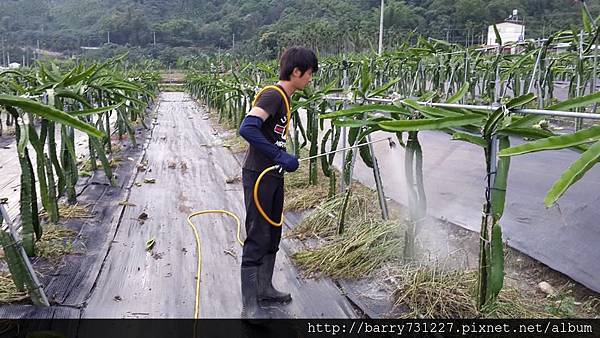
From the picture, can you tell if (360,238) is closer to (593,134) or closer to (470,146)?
(593,134)

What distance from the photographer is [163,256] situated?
294cm

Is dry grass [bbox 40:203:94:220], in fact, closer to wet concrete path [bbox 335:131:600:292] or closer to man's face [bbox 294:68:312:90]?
man's face [bbox 294:68:312:90]

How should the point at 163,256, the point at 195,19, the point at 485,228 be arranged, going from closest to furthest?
the point at 485,228, the point at 163,256, the point at 195,19

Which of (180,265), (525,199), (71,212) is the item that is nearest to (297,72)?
(180,265)

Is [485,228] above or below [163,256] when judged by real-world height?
above

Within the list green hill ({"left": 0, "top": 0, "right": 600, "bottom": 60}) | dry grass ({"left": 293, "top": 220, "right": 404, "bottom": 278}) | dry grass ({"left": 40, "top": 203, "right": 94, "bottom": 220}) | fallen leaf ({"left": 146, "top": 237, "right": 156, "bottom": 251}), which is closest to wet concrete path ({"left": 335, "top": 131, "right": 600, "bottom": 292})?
dry grass ({"left": 293, "top": 220, "right": 404, "bottom": 278})

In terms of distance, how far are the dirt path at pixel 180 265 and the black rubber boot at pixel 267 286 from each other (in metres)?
0.06

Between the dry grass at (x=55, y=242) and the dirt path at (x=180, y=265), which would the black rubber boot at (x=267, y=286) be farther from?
the dry grass at (x=55, y=242)

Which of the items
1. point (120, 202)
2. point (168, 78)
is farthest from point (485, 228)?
point (168, 78)

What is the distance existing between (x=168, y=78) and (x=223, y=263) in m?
31.9

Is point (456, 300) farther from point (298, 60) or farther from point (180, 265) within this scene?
point (180, 265)

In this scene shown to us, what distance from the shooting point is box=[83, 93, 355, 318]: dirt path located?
91.7 inches

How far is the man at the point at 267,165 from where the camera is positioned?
2.14m

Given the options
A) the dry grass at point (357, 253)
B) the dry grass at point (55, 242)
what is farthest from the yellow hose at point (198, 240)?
the dry grass at point (55, 242)
